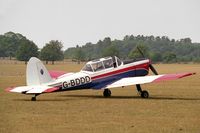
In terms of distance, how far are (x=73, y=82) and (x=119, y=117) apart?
6471mm

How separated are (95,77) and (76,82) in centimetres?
135

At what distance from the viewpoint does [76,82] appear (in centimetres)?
2130

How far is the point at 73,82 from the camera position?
69.4 ft

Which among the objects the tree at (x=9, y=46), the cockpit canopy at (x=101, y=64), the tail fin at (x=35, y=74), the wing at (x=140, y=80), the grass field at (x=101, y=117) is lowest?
the grass field at (x=101, y=117)

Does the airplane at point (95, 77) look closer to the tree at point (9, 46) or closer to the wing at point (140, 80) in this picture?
the wing at point (140, 80)

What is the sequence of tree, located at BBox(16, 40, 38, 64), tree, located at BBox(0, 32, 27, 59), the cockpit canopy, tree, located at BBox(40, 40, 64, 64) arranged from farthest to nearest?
tree, located at BBox(0, 32, 27, 59) < tree, located at BBox(40, 40, 64, 64) < tree, located at BBox(16, 40, 38, 64) < the cockpit canopy

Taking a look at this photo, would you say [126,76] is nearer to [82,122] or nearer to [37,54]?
[82,122]

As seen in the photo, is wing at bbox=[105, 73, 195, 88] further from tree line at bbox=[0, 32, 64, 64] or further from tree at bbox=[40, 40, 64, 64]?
tree at bbox=[40, 40, 64, 64]

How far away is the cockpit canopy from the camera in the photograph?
22.6 meters

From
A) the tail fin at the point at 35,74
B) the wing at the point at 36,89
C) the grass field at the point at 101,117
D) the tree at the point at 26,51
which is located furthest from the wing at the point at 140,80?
the tree at the point at 26,51

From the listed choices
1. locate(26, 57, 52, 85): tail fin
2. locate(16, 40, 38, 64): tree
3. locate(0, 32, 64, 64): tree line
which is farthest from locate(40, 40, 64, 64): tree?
locate(26, 57, 52, 85): tail fin

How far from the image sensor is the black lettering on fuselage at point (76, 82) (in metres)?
20.8

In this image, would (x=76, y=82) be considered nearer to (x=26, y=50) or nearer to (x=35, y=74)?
(x=35, y=74)

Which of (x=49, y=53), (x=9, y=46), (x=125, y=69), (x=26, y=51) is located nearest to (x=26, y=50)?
(x=26, y=51)
